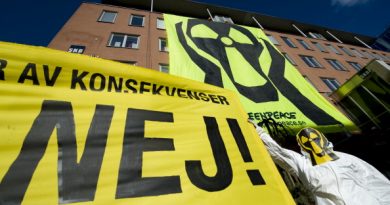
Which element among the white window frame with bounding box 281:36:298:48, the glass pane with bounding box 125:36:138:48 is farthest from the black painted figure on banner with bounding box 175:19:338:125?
the white window frame with bounding box 281:36:298:48

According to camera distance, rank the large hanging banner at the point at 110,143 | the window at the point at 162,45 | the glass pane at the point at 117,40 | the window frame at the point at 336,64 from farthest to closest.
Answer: the window frame at the point at 336,64 < the window at the point at 162,45 < the glass pane at the point at 117,40 < the large hanging banner at the point at 110,143

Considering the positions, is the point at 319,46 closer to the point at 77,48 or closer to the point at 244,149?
the point at 77,48

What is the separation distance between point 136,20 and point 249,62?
14.0m

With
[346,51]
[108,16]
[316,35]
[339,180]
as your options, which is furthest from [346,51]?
[339,180]

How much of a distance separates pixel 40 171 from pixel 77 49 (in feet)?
36.5

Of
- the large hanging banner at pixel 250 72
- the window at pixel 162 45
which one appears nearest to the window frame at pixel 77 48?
the window at pixel 162 45

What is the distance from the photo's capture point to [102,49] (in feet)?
38.2

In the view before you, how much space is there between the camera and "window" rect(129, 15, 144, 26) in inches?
615

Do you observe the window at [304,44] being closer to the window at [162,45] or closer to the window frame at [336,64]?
the window frame at [336,64]

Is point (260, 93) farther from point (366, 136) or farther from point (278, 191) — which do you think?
point (366, 136)

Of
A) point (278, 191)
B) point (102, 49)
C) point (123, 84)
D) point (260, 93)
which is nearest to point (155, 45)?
point (102, 49)

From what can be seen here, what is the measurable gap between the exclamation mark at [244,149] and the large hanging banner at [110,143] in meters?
0.01

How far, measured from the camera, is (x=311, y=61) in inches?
749

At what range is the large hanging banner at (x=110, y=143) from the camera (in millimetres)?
1391
